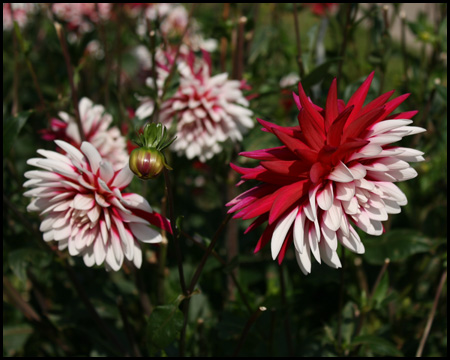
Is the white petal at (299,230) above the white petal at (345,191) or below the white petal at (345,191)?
below

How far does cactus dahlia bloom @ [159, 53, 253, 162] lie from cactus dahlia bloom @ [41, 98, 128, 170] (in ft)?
0.39

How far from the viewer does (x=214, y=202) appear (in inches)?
79.7

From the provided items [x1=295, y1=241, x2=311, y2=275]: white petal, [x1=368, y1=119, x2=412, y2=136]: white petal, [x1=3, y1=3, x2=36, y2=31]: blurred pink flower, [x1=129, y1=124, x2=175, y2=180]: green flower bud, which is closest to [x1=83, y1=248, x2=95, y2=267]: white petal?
[x1=129, y1=124, x2=175, y2=180]: green flower bud

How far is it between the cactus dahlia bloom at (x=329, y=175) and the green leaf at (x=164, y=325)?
19 cm

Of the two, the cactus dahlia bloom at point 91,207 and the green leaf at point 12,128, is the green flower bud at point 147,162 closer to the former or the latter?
the cactus dahlia bloom at point 91,207

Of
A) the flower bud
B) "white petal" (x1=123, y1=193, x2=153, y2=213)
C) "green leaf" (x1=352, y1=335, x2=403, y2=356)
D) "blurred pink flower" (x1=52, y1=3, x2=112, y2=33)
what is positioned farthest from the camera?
"blurred pink flower" (x1=52, y1=3, x2=112, y2=33)

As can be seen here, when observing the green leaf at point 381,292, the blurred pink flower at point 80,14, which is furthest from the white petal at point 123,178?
the blurred pink flower at point 80,14

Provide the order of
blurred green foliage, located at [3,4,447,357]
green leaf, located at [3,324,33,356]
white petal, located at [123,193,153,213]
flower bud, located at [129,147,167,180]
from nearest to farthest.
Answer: flower bud, located at [129,147,167,180]
white petal, located at [123,193,153,213]
blurred green foliage, located at [3,4,447,357]
green leaf, located at [3,324,33,356]

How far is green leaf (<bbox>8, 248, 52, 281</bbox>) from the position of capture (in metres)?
1.01

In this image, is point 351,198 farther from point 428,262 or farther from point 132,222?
point 428,262

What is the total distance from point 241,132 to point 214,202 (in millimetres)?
934

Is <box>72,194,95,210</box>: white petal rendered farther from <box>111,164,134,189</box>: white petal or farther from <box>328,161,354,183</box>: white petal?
<box>328,161,354,183</box>: white petal

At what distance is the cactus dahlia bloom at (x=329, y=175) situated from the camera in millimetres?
631

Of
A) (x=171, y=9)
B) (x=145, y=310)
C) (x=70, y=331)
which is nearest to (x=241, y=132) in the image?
(x=145, y=310)
